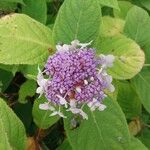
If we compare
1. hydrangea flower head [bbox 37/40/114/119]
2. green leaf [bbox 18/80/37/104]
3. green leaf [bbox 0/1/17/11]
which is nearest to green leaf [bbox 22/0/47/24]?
green leaf [bbox 0/1/17/11]

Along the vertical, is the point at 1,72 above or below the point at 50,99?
below

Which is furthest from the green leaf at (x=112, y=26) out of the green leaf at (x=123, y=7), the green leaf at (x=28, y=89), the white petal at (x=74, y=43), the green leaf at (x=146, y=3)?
the white petal at (x=74, y=43)

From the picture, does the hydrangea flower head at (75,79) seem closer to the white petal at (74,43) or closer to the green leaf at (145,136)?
the white petal at (74,43)

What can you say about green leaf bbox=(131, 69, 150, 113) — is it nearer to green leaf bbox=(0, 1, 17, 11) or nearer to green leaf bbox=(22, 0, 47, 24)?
green leaf bbox=(22, 0, 47, 24)

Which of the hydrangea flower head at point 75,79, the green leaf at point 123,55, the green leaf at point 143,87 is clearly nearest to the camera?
the hydrangea flower head at point 75,79

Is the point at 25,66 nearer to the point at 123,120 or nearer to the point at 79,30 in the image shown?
the point at 79,30

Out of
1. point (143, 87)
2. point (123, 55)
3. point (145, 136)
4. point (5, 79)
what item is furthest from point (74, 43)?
point (145, 136)

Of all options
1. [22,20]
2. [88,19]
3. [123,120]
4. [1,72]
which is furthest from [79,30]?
[1,72]
